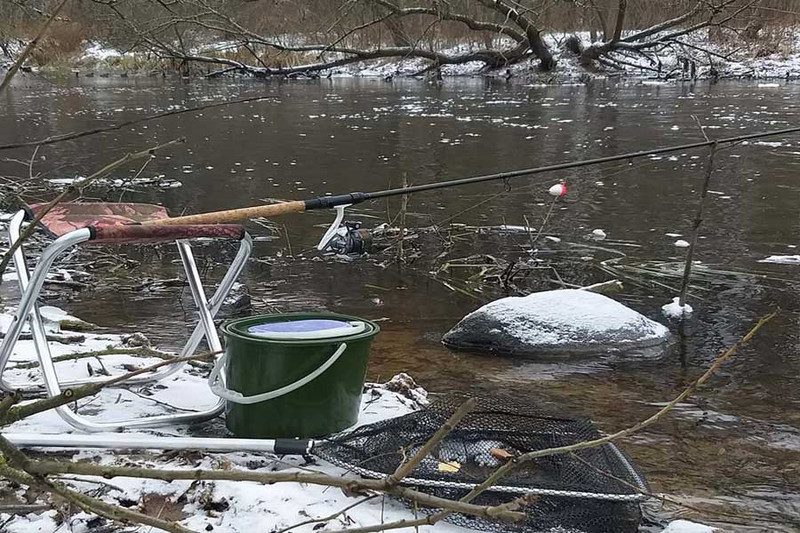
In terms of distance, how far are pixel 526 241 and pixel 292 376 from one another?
4940 millimetres

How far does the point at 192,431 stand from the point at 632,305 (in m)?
3.67

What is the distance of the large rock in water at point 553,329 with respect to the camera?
4.64m

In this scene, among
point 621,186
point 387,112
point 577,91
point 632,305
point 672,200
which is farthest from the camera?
point 577,91

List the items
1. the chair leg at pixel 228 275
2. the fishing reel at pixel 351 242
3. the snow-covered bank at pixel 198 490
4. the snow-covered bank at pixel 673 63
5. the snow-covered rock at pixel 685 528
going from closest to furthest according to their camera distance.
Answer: the snow-covered bank at pixel 198 490 → the snow-covered rock at pixel 685 528 → the chair leg at pixel 228 275 → the fishing reel at pixel 351 242 → the snow-covered bank at pixel 673 63

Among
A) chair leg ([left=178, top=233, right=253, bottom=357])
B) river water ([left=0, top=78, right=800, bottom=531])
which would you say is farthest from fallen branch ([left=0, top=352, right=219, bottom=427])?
river water ([left=0, top=78, right=800, bottom=531])

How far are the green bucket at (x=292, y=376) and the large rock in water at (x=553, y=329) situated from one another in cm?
199

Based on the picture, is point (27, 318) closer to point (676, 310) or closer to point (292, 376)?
point (292, 376)

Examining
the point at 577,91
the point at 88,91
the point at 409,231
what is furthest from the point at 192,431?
the point at 88,91

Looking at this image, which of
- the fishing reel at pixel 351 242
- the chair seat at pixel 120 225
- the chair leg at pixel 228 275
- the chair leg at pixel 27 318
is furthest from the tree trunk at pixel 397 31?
the chair leg at pixel 27 318

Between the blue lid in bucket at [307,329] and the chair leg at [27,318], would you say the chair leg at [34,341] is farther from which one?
the blue lid in bucket at [307,329]

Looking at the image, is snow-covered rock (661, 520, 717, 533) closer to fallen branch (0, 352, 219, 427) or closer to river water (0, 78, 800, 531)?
river water (0, 78, 800, 531)

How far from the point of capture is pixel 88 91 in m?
25.5

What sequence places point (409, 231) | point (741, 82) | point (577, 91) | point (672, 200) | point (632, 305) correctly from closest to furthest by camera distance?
point (632, 305) → point (409, 231) → point (672, 200) → point (577, 91) → point (741, 82)

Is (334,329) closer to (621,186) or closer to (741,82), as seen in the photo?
(621,186)
